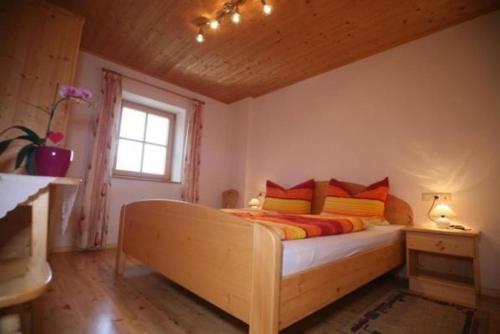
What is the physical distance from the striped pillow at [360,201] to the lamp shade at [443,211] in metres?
0.42

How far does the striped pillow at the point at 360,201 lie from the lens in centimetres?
246

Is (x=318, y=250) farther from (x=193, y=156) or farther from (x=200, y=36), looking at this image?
(x=193, y=156)

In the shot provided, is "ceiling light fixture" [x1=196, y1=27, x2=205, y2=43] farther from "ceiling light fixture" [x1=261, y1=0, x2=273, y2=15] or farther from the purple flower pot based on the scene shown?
the purple flower pot

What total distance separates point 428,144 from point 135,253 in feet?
9.75

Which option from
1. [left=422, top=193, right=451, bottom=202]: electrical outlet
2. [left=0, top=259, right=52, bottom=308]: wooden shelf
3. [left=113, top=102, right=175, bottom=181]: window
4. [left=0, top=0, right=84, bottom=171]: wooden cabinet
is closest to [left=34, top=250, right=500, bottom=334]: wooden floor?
[left=0, top=259, right=52, bottom=308]: wooden shelf

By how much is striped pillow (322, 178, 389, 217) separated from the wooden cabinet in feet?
9.39

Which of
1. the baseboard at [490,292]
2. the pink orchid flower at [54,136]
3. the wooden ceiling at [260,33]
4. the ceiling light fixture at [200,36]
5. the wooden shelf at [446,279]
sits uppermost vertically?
the wooden ceiling at [260,33]

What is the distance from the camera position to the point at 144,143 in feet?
12.2

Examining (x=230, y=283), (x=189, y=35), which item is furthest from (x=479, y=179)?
(x=189, y=35)

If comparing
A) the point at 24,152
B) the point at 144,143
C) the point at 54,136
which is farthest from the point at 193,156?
the point at 24,152

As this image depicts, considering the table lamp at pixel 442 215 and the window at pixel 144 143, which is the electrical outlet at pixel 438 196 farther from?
the window at pixel 144 143

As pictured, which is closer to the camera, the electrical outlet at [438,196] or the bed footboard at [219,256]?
the bed footboard at [219,256]

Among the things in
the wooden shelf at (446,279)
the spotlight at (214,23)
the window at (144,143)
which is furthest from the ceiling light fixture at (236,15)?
the wooden shelf at (446,279)

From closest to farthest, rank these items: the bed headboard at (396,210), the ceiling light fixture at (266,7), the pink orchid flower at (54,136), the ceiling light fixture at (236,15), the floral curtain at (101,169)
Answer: the pink orchid flower at (54,136) < the ceiling light fixture at (266,7) < the ceiling light fixture at (236,15) < the bed headboard at (396,210) < the floral curtain at (101,169)
